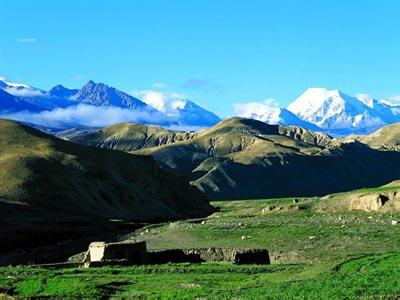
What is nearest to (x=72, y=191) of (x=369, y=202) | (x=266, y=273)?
(x=369, y=202)

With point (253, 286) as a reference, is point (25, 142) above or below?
above

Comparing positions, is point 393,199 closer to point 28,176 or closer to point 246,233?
point 246,233

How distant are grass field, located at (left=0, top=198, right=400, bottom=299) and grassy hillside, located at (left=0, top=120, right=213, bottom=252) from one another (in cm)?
1914

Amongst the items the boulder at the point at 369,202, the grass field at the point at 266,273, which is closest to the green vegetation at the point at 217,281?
the grass field at the point at 266,273

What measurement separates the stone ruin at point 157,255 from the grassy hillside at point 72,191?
28.1 metres

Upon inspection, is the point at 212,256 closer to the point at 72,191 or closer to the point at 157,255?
the point at 157,255

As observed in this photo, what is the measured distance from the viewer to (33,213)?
344 ft

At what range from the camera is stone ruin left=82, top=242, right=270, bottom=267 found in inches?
2239

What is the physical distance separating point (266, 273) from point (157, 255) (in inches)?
564

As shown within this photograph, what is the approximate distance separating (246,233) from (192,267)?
28.6 m

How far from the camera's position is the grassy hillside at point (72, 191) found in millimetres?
95125

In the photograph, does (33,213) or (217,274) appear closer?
(217,274)

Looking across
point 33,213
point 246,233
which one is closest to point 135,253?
point 246,233

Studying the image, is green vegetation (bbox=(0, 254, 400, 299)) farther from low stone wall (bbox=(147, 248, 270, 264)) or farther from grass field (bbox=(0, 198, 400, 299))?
low stone wall (bbox=(147, 248, 270, 264))
